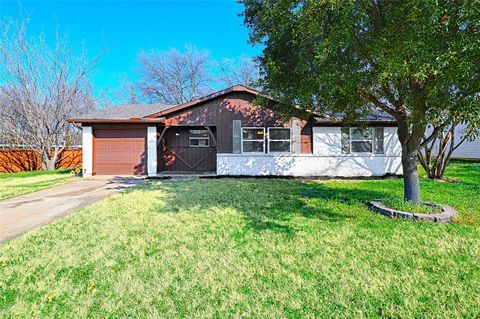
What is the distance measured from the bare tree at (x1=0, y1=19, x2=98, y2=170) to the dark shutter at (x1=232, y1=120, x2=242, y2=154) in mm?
11186

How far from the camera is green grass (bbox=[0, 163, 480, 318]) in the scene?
93.6 inches

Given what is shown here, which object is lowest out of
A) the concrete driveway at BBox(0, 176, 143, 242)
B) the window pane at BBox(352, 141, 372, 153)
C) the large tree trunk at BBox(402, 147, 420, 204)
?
the concrete driveway at BBox(0, 176, 143, 242)

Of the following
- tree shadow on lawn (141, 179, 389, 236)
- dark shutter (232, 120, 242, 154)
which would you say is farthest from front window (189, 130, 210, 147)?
tree shadow on lawn (141, 179, 389, 236)

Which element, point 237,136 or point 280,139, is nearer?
point 237,136

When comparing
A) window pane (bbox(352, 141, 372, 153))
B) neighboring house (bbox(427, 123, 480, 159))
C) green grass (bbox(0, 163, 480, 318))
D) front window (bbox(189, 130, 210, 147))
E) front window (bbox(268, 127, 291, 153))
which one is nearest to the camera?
green grass (bbox(0, 163, 480, 318))

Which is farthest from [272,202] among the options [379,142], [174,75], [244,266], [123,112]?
[174,75]

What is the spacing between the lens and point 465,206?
5.99m

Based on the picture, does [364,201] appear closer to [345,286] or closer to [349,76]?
[349,76]

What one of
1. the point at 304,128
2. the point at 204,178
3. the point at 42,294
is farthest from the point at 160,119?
the point at 42,294

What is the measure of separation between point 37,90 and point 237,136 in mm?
12724

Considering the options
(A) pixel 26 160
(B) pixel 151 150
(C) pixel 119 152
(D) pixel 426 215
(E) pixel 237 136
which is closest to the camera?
(D) pixel 426 215

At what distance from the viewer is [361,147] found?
1183 centimetres

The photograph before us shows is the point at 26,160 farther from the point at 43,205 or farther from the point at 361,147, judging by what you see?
the point at 361,147

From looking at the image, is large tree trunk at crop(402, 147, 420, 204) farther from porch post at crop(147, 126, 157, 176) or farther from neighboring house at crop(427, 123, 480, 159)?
neighboring house at crop(427, 123, 480, 159)
